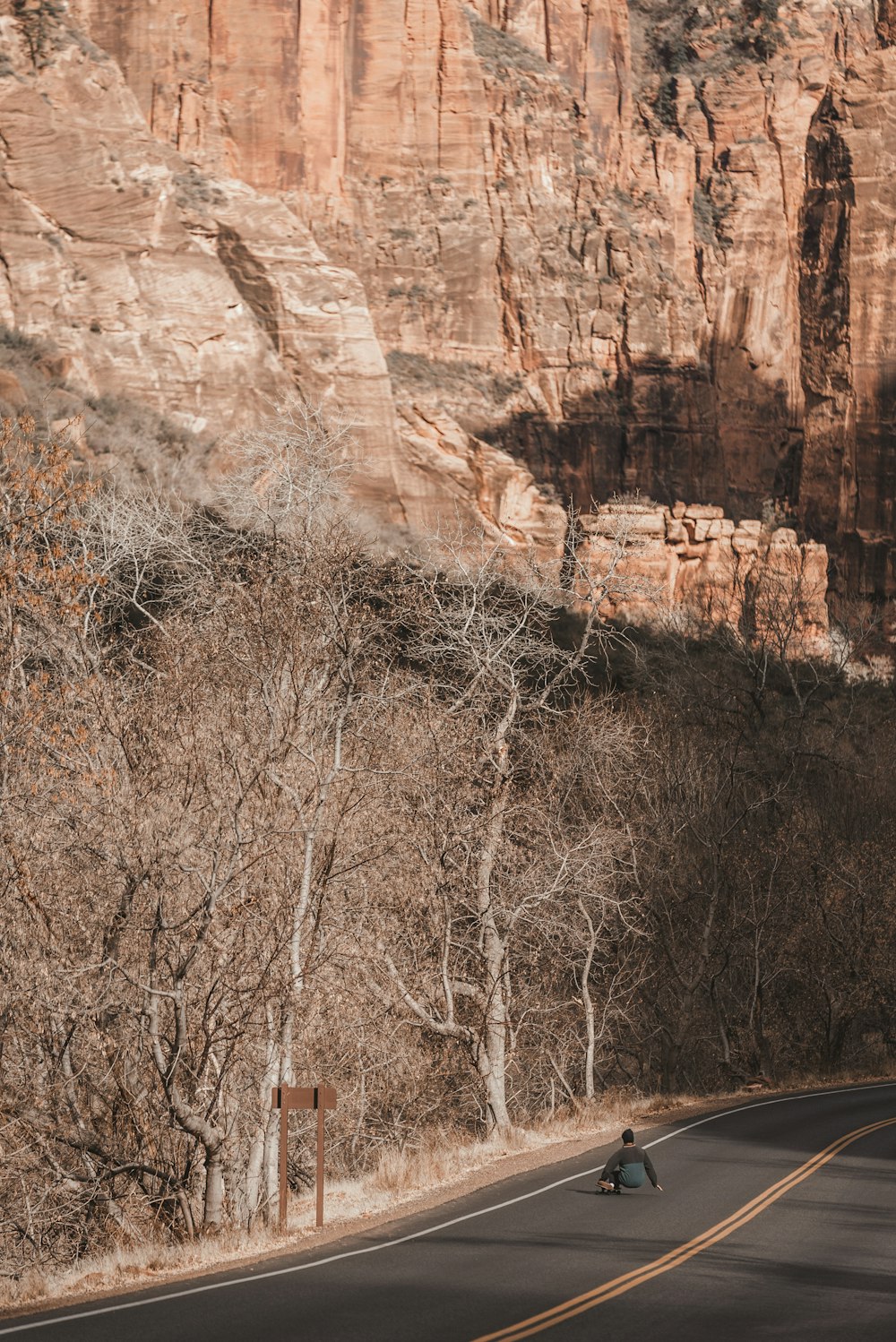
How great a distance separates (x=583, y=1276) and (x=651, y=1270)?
0.57 metres

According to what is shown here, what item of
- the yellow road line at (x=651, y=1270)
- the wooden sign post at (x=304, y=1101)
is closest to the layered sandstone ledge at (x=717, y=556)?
the yellow road line at (x=651, y=1270)

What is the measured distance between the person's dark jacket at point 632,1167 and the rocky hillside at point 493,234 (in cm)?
4271

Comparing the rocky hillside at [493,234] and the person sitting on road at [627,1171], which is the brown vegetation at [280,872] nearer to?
the person sitting on road at [627,1171]

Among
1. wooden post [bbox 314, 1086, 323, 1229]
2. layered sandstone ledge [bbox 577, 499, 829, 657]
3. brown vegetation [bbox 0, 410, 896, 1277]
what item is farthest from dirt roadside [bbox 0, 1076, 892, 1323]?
layered sandstone ledge [bbox 577, 499, 829, 657]

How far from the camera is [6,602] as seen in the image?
15695 millimetres

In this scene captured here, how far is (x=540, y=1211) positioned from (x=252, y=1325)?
546cm

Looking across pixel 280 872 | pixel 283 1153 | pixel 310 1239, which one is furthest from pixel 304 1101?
pixel 280 872

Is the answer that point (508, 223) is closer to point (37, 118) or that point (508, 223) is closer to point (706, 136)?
point (706, 136)

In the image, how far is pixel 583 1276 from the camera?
12719 millimetres

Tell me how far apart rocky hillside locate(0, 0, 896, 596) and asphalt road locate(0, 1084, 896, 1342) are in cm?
4314

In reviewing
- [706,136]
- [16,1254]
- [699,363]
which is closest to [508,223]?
[699,363]

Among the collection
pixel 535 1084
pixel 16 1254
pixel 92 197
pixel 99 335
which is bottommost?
pixel 535 1084

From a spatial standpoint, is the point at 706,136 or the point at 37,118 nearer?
the point at 37,118

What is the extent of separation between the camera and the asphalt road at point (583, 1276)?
11.0m
